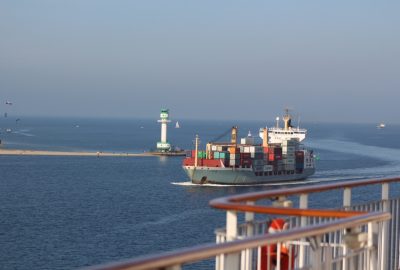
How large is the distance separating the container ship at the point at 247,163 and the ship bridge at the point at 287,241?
52.6m

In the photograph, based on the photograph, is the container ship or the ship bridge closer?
the ship bridge

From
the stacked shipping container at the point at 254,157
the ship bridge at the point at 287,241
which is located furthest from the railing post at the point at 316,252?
the stacked shipping container at the point at 254,157

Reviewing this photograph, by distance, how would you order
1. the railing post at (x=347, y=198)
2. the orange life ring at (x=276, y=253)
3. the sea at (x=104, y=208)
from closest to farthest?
1. the orange life ring at (x=276, y=253)
2. the railing post at (x=347, y=198)
3. the sea at (x=104, y=208)

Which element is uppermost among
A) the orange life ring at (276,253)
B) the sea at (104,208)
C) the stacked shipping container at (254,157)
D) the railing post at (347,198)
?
the railing post at (347,198)

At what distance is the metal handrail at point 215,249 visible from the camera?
88.4 inches

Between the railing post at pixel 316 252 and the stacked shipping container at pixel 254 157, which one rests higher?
the railing post at pixel 316 252

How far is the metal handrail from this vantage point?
2246mm

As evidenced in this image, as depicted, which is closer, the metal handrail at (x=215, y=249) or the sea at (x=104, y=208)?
the metal handrail at (x=215, y=249)

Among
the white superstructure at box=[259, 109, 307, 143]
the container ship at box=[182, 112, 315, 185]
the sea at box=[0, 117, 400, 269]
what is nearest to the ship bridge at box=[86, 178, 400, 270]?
the sea at box=[0, 117, 400, 269]

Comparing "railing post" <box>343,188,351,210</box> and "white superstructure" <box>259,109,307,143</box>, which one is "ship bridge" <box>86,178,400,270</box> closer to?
"railing post" <box>343,188,351,210</box>

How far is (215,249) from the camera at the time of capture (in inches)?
99.3

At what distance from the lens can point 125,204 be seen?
133ft

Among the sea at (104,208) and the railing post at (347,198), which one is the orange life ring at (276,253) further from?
the sea at (104,208)

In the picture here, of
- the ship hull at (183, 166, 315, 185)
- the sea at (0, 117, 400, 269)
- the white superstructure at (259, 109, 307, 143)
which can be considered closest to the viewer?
the sea at (0, 117, 400, 269)
